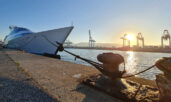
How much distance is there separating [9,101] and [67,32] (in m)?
10.2

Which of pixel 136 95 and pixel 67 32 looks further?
pixel 67 32

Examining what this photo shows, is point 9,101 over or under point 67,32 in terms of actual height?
under

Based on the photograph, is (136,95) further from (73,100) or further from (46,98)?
(46,98)

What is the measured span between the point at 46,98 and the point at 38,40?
12.8 m

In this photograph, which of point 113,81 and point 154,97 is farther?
point 113,81

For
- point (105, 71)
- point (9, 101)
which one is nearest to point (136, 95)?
point (105, 71)

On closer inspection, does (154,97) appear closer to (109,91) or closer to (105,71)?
(109,91)

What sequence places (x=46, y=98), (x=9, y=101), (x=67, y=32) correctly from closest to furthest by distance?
(x=9, y=101) < (x=46, y=98) < (x=67, y=32)

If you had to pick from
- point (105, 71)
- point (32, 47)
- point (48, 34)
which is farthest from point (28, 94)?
point (32, 47)

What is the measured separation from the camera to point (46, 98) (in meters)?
1.78

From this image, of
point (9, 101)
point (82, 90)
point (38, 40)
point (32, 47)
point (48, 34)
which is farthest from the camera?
point (32, 47)

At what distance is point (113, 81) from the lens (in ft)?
7.54

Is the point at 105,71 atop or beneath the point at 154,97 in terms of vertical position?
atop

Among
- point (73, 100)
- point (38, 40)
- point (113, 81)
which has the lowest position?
point (73, 100)
